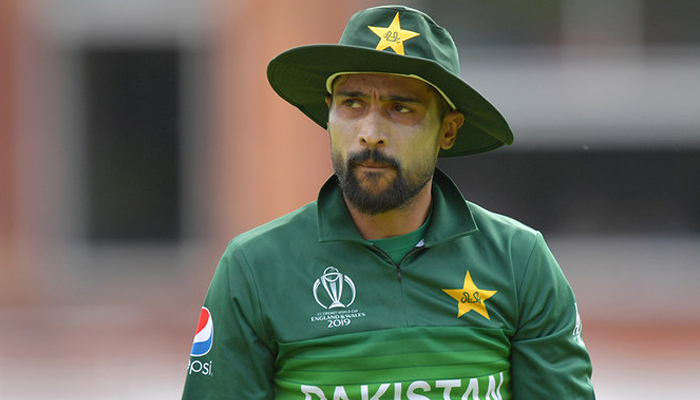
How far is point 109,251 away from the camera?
8109 millimetres

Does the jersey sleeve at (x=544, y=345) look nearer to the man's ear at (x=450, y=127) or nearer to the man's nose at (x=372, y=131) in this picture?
the man's ear at (x=450, y=127)

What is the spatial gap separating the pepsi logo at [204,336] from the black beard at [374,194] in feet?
1.67

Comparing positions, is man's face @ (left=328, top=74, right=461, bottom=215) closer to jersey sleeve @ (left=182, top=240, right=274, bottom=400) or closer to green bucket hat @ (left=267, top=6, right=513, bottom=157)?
green bucket hat @ (left=267, top=6, right=513, bottom=157)

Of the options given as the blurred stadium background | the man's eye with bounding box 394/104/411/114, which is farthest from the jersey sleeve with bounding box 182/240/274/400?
the blurred stadium background

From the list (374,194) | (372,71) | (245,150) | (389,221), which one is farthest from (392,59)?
(245,150)

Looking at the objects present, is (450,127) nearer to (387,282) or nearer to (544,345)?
(387,282)

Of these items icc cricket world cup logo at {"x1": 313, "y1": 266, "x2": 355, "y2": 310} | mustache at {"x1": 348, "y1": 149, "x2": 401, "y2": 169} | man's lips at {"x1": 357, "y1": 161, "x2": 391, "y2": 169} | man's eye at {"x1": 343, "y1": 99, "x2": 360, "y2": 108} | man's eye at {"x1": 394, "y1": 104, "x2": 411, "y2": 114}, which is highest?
man's eye at {"x1": 343, "y1": 99, "x2": 360, "y2": 108}

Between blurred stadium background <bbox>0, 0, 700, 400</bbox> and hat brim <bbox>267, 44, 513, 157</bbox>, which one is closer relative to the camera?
hat brim <bbox>267, 44, 513, 157</bbox>

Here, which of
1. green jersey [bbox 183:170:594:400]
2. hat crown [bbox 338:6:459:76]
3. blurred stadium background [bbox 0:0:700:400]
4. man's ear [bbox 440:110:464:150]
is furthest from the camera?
blurred stadium background [bbox 0:0:700:400]

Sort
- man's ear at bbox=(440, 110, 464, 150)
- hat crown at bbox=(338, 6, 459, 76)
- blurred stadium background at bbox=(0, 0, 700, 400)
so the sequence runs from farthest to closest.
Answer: blurred stadium background at bbox=(0, 0, 700, 400), man's ear at bbox=(440, 110, 464, 150), hat crown at bbox=(338, 6, 459, 76)

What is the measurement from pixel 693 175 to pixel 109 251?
16.7ft

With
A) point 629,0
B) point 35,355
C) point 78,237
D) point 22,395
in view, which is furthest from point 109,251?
point 629,0

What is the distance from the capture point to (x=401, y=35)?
101 inches

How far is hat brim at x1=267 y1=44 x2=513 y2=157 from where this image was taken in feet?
8.17
